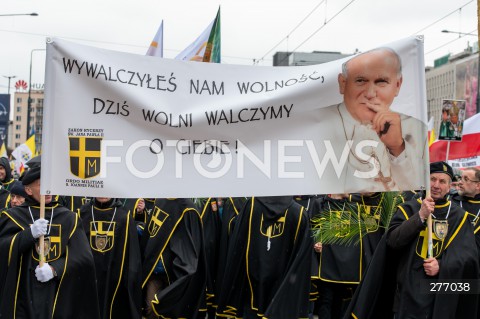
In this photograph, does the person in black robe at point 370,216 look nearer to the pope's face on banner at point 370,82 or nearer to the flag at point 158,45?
the pope's face on banner at point 370,82

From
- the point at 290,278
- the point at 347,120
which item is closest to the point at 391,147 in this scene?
the point at 347,120

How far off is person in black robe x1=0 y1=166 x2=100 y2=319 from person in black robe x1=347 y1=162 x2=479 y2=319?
2.34 metres

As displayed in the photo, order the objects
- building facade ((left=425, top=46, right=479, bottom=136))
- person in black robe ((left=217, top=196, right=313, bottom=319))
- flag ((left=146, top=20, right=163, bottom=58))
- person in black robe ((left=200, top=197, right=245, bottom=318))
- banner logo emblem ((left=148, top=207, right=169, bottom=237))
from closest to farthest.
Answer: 1. person in black robe ((left=217, top=196, right=313, bottom=319))
2. banner logo emblem ((left=148, top=207, right=169, bottom=237))
3. person in black robe ((left=200, top=197, right=245, bottom=318))
4. flag ((left=146, top=20, right=163, bottom=58))
5. building facade ((left=425, top=46, right=479, bottom=136))

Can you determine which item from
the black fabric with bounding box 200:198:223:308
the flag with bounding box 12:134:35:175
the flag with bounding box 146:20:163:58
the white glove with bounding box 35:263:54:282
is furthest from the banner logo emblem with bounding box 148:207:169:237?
the flag with bounding box 12:134:35:175

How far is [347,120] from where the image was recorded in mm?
5516

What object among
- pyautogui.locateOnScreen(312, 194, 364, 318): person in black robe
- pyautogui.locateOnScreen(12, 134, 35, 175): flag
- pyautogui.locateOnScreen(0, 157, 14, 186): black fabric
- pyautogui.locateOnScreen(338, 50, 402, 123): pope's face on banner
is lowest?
pyautogui.locateOnScreen(312, 194, 364, 318): person in black robe

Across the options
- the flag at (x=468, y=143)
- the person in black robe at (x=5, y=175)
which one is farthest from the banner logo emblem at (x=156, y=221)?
the flag at (x=468, y=143)

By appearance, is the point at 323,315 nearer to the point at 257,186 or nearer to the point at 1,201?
the point at 257,186

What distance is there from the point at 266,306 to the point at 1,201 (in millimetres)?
4771

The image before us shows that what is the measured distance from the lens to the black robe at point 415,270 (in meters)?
5.53

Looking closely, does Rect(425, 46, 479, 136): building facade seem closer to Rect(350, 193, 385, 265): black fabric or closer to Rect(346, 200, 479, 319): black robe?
Rect(350, 193, 385, 265): black fabric

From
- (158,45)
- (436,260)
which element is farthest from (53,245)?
(158,45)

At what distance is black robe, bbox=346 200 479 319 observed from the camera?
5527 mm

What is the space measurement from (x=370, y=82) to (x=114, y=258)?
3489 millimetres
